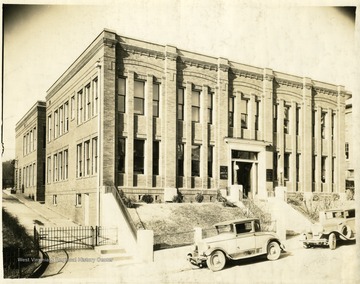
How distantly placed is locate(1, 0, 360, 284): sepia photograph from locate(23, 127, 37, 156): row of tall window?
5.4 inches

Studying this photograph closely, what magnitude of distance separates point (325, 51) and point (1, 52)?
9804mm

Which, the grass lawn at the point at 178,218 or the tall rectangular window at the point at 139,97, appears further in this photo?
the tall rectangular window at the point at 139,97

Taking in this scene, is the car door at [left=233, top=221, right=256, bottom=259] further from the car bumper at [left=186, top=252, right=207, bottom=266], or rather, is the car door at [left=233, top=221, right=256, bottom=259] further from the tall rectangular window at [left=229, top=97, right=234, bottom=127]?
the tall rectangular window at [left=229, top=97, right=234, bottom=127]

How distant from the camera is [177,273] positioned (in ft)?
37.4

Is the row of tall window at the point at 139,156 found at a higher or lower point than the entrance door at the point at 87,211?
higher

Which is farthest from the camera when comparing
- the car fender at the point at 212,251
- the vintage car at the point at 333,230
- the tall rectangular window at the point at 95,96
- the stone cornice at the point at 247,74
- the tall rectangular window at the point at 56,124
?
the tall rectangular window at the point at 56,124

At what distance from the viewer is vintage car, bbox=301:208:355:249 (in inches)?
507

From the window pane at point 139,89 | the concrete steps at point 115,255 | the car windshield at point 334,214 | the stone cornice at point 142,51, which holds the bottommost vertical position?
the concrete steps at point 115,255

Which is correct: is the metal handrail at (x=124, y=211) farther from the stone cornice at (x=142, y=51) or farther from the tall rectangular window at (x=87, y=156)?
the stone cornice at (x=142, y=51)

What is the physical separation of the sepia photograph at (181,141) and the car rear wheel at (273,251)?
3cm

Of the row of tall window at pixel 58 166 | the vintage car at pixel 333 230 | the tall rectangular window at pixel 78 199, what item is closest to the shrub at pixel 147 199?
the tall rectangular window at pixel 78 199

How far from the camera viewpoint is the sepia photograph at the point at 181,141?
1184 cm

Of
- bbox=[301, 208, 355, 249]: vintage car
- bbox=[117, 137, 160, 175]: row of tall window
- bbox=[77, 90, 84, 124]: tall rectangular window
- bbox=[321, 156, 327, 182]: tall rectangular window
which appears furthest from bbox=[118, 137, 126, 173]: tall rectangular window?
bbox=[321, 156, 327, 182]: tall rectangular window

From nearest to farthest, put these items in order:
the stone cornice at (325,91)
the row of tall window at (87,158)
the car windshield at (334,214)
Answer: the car windshield at (334,214) → the stone cornice at (325,91) → the row of tall window at (87,158)
